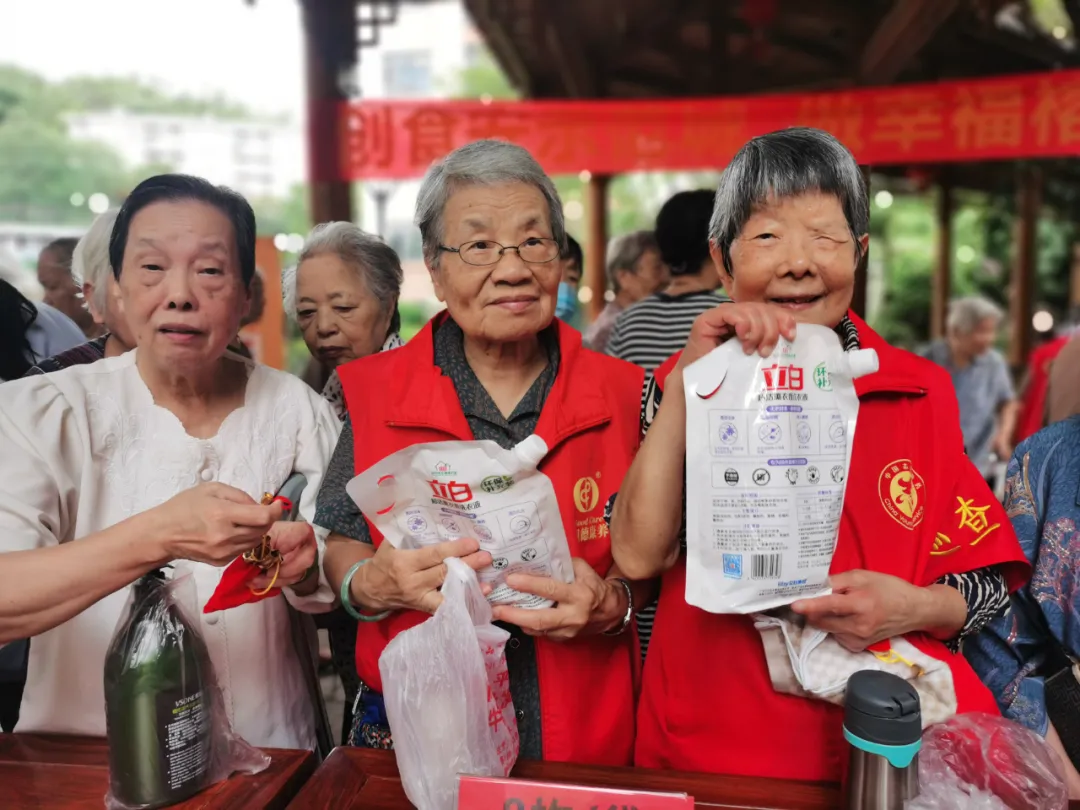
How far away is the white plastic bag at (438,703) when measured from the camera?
2.95 feet

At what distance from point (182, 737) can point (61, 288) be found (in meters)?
→ 1.00

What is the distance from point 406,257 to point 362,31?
3.04 metres

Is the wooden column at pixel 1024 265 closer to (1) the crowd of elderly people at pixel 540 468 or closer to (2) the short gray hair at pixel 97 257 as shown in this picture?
(1) the crowd of elderly people at pixel 540 468

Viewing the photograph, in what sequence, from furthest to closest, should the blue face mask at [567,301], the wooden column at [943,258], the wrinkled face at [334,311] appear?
the wooden column at [943,258]
the blue face mask at [567,301]
the wrinkled face at [334,311]

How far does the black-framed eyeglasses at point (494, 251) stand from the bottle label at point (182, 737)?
2.37 feet

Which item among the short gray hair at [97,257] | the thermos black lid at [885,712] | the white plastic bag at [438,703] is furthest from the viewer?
the short gray hair at [97,257]

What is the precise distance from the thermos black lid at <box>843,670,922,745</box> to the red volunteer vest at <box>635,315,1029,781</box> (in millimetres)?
242

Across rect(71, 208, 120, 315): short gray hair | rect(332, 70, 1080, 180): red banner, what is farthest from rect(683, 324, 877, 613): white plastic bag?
rect(332, 70, 1080, 180): red banner

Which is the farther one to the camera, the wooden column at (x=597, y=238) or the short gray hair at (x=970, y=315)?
the wooden column at (x=597, y=238)

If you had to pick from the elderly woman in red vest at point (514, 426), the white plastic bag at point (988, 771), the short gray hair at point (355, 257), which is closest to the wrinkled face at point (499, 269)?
the elderly woman in red vest at point (514, 426)

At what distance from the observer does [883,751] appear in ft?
2.63

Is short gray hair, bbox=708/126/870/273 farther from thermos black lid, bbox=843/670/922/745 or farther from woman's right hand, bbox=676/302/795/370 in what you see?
thermos black lid, bbox=843/670/922/745

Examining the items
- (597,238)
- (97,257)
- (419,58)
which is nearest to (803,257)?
(97,257)

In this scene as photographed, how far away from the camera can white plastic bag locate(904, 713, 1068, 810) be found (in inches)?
34.3
